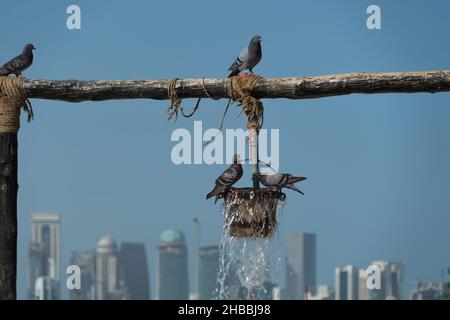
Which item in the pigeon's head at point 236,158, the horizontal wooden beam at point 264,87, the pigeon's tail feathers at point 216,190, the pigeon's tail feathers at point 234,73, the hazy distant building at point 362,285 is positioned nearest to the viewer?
the horizontal wooden beam at point 264,87

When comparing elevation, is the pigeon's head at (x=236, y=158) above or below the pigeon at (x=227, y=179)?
above

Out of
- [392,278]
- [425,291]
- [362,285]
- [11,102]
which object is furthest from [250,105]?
[362,285]

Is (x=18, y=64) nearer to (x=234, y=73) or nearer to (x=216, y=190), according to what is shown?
(x=234, y=73)

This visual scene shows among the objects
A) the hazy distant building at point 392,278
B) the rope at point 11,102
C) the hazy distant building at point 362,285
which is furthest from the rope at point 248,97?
the hazy distant building at point 362,285

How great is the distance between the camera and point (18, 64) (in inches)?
510

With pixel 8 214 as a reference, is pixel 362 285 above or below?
above

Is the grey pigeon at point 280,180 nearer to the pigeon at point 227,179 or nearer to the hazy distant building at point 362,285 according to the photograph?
the pigeon at point 227,179

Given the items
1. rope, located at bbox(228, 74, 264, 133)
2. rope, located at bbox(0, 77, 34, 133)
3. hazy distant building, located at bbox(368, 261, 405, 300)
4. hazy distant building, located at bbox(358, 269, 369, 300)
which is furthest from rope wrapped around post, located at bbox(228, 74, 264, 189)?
hazy distant building, located at bbox(358, 269, 369, 300)

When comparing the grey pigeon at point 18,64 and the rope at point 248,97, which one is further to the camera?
the grey pigeon at point 18,64

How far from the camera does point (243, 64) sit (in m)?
12.5

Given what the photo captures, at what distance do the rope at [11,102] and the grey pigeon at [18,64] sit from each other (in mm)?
111

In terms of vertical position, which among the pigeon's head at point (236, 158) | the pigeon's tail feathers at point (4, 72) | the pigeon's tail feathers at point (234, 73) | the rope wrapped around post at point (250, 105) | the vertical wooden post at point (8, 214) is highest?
the pigeon's tail feathers at point (4, 72)

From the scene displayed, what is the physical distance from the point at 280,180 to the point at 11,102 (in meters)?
2.31

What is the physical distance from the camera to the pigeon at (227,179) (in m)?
12.0
